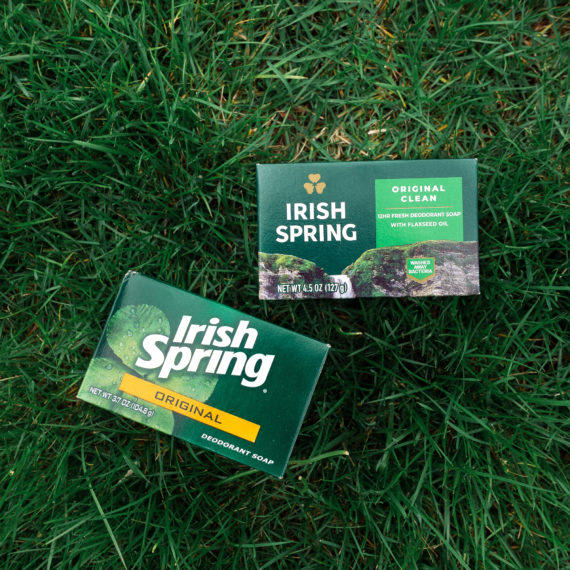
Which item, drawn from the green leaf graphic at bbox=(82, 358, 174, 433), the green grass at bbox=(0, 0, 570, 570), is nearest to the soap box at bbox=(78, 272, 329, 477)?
the green leaf graphic at bbox=(82, 358, 174, 433)

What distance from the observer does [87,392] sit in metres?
1.31

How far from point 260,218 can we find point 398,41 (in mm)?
790

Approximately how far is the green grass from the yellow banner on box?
23 cm

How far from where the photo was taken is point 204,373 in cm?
132

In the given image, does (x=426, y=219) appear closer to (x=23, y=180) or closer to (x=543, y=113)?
(x=543, y=113)

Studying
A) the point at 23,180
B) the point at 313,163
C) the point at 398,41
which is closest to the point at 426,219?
the point at 313,163

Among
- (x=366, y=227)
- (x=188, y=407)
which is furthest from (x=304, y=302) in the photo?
(x=188, y=407)

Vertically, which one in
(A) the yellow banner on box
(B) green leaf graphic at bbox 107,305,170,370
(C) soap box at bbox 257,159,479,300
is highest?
(C) soap box at bbox 257,159,479,300

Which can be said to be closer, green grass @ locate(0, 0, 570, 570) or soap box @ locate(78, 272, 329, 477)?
soap box @ locate(78, 272, 329, 477)

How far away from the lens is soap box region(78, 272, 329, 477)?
4.26ft

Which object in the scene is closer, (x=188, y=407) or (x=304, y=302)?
(x=188, y=407)

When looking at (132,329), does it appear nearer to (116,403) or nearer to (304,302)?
(116,403)

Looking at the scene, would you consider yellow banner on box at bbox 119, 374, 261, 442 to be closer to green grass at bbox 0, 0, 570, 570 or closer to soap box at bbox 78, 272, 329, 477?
soap box at bbox 78, 272, 329, 477

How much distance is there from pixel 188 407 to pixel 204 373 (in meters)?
0.11
